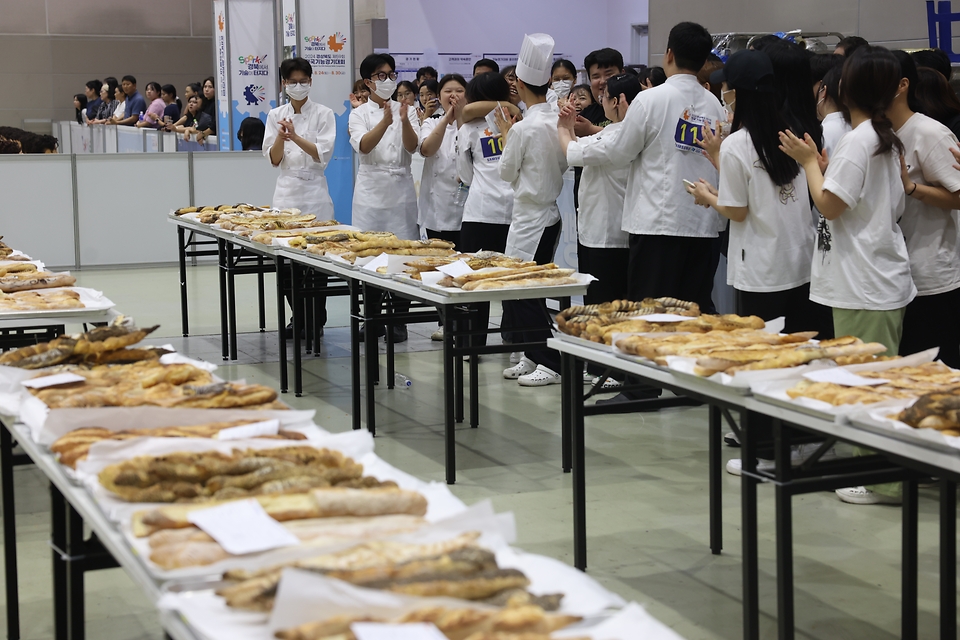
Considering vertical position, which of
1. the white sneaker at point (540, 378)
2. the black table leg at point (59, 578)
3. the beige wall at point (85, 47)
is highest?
the beige wall at point (85, 47)

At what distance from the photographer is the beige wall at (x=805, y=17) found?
787 centimetres

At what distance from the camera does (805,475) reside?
7.77ft

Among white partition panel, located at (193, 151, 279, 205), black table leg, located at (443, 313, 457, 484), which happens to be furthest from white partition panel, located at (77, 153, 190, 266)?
black table leg, located at (443, 313, 457, 484)

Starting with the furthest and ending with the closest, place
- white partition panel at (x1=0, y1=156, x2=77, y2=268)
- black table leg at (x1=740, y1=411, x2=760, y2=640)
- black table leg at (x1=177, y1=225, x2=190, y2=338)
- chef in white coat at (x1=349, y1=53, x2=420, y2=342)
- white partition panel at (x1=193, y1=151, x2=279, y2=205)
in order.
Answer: white partition panel at (x1=193, y1=151, x2=279, y2=205) < white partition panel at (x1=0, y1=156, x2=77, y2=268) < black table leg at (x1=177, y1=225, x2=190, y2=338) < chef in white coat at (x1=349, y1=53, x2=420, y2=342) < black table leg at (x1=740, y1=411, x2=760, y2=640)

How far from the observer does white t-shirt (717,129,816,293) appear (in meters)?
3.88

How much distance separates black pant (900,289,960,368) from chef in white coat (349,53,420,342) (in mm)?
3456

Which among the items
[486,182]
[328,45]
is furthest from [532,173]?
[328,45]

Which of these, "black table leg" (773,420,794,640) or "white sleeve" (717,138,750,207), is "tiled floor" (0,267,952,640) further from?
"white sleeve" (717,138,750,207)

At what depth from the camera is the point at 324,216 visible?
6934 millimetres

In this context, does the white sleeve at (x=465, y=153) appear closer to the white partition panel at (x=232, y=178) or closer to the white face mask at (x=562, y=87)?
the white face mask at (x=562, y=87)

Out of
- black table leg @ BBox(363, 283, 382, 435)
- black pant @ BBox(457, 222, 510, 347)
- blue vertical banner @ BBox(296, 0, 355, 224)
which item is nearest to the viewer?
black table leg @ BBox(363, 283, 382, 435)

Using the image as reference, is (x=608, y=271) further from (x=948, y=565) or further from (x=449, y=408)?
(x=948, y=565)

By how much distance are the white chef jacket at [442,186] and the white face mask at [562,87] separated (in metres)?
0.69

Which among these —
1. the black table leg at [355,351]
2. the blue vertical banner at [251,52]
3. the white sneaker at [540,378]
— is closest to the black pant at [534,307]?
the white sneaker at [540,378]
